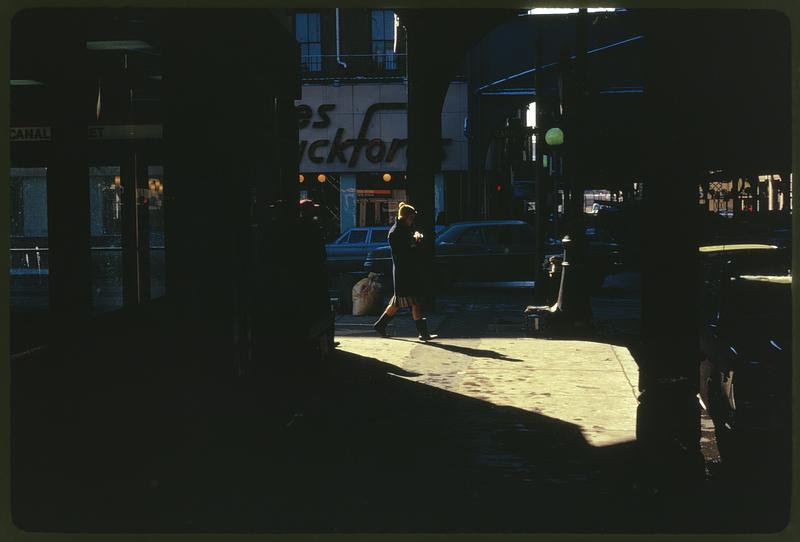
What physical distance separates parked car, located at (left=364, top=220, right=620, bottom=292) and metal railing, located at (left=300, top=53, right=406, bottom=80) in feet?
47.4

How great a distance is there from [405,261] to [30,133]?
25.0 feet

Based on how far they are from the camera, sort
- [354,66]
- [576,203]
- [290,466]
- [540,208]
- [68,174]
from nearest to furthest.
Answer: [68,174], [290,466], [576,203], [540,208], [354,66]

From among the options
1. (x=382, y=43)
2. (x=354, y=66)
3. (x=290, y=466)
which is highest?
(x=382, y=43)

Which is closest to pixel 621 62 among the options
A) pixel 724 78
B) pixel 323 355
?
pixel 724 78

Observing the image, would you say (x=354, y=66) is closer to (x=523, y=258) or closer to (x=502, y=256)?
(x=502, y=256)

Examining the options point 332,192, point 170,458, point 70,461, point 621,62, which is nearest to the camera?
point 70,461

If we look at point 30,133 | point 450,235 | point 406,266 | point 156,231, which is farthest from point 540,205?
point 30,133

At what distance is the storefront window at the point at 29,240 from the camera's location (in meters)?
5.49

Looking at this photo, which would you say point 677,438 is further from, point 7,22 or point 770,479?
point 7,22

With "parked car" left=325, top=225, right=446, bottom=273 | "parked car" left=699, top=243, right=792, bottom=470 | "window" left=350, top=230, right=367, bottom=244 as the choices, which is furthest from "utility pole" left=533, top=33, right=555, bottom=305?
"parked car" left=699, top=243, right=792, bottom=470

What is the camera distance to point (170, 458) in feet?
22.4

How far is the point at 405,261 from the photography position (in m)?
12.8

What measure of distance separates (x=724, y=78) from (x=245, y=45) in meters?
5.53

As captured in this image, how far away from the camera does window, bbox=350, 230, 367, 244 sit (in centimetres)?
2286
